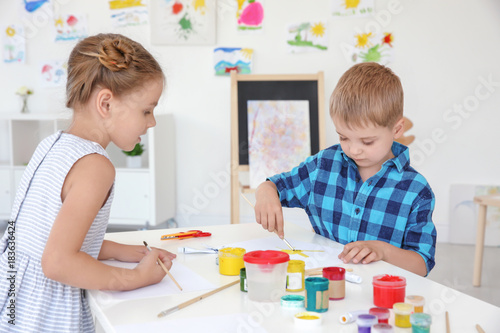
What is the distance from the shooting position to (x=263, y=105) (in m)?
3.38

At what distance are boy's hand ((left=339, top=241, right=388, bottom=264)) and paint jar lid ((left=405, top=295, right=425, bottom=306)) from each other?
25 centimetres

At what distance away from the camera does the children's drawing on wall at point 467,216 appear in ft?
11.5

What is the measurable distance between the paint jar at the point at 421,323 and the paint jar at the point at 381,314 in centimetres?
4

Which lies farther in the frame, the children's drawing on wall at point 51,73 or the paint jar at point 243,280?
the children's drawing on wall at point 51,73

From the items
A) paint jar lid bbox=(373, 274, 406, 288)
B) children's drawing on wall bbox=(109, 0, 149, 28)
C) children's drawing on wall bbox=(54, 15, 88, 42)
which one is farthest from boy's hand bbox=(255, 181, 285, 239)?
children's drawing on wall bbox=(54, 15, 88, 42)

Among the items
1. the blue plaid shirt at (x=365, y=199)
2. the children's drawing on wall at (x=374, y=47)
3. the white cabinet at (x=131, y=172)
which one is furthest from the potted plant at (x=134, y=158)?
the blue plaid shirt at (x=365, y=199)

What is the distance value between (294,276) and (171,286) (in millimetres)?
215

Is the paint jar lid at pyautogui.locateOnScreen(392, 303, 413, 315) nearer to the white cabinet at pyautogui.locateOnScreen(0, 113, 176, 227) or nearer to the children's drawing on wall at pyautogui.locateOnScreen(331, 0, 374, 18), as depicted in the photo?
the white cabinet at pyautogui.locateOnScreen(0, 113, 176, 227)

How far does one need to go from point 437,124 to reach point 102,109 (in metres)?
2.86

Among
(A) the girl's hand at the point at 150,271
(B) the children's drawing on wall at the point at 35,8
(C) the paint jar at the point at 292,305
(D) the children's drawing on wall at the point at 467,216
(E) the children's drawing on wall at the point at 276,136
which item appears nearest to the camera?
(C) the paint jar at the point at 292,305

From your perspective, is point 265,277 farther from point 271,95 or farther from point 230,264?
point 271,95

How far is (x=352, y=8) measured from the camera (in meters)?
3.59

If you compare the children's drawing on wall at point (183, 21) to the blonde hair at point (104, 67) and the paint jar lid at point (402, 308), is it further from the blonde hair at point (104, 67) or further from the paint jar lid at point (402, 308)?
the paint jar lid at point (402, 308)

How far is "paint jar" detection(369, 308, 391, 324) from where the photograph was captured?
800 millimetres
